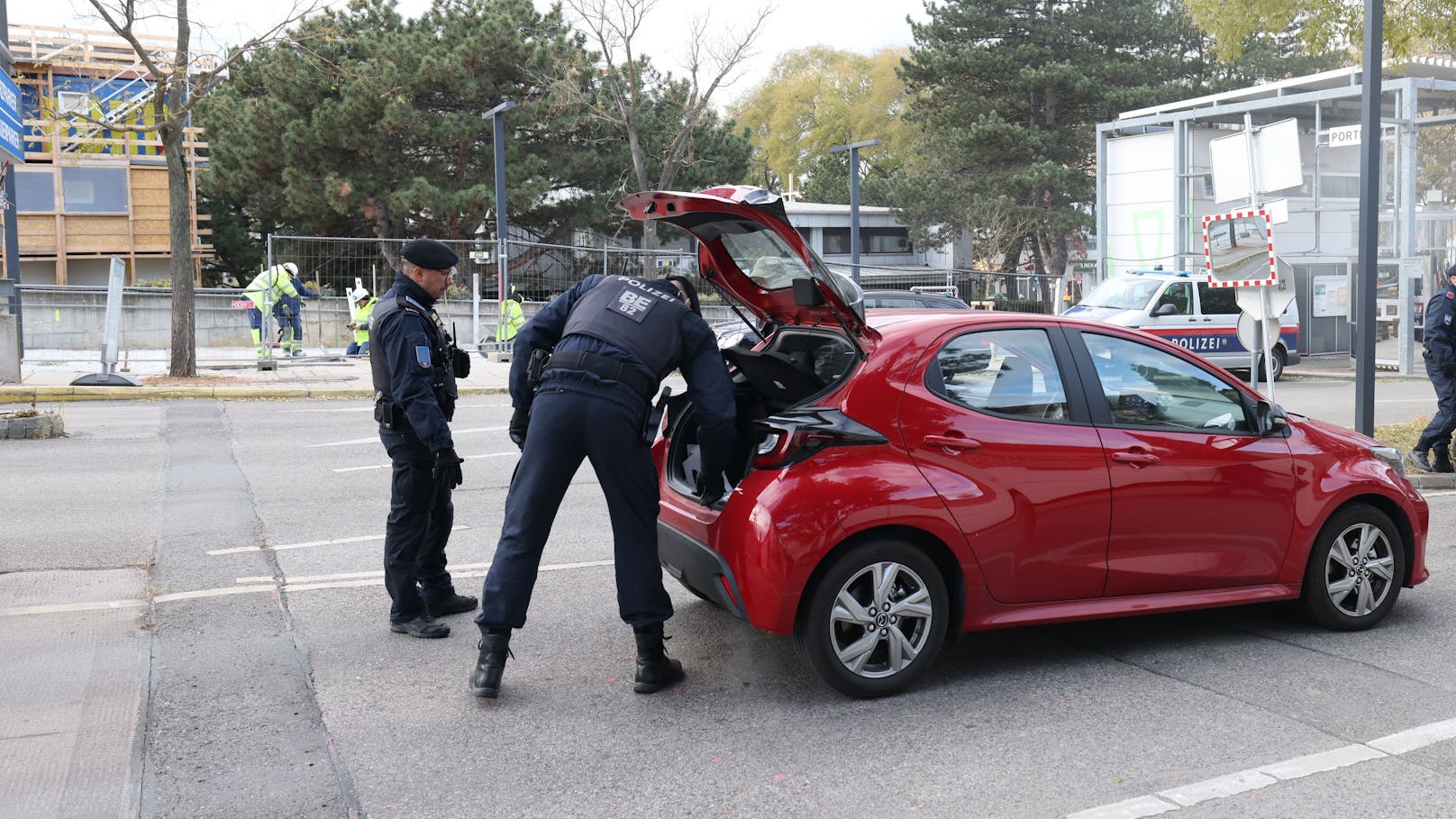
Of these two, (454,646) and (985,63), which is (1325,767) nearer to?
(454,646)

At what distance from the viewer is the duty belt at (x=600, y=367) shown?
4734 millimetres

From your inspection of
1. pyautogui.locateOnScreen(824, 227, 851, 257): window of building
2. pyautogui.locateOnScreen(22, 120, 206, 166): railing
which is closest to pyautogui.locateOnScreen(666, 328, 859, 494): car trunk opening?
pyautogui.locateOnScreen(22, 120, 206, 166): railing

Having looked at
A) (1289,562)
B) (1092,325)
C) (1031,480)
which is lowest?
(1289,562)

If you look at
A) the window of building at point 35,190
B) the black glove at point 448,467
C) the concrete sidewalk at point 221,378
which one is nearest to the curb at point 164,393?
the concrete sidewalk at point 221,378

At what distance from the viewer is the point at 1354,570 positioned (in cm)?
578

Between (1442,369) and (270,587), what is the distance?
861cm

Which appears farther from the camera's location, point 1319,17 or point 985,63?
point 985,63

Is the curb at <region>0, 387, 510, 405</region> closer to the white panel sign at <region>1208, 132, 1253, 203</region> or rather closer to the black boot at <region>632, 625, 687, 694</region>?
the white panel sign at <region>1208, 132, 1253, 203</region>

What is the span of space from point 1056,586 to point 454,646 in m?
2.60

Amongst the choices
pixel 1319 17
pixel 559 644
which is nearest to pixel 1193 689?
pixel 559 644

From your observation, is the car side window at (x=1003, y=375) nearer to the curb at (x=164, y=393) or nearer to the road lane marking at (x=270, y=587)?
the road lane marking at (x=270, y=587)

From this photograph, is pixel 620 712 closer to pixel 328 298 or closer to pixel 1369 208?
pixel 1369 208

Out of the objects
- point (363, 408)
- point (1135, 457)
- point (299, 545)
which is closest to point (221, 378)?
point (363, 408)

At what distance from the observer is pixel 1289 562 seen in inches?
221
